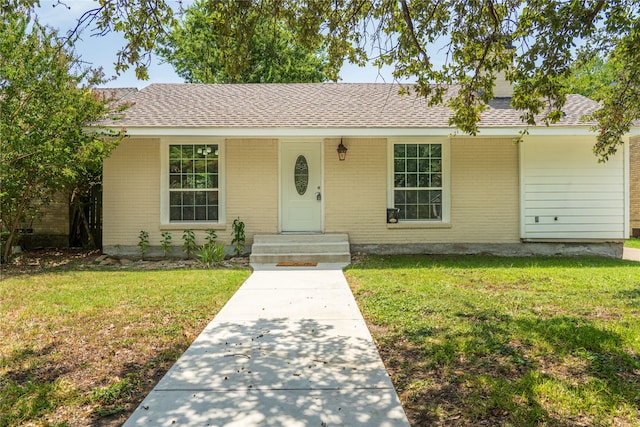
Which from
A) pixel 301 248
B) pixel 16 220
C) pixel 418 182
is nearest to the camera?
pixel 16 220

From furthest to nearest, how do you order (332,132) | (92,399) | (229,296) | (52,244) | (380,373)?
(52,244) → (332,132) → (229,296) → (380,373) → (92,399)

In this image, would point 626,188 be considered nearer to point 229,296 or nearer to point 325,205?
point 325,205

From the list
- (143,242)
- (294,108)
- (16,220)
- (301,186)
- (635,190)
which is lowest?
(143,242)

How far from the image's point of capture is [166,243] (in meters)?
9.40

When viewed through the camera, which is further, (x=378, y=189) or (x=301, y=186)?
(x=301, y=186)

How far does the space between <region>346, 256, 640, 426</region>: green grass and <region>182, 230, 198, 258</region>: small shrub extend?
408 centimetres

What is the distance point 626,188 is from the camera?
9.61 m

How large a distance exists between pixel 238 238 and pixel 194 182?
66.7 inches

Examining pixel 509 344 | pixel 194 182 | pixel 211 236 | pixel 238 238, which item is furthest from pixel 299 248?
pixel 509 344

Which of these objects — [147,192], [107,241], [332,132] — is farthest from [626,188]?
[107,241]

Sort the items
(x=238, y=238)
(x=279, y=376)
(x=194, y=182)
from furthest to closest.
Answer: (x=194, y=182)
(x=238, y=238)
(x=279, y=376)

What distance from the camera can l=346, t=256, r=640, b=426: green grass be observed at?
8.80 feet

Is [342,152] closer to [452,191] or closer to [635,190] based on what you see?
[452,191]

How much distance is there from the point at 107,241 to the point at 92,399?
7.50 metres
